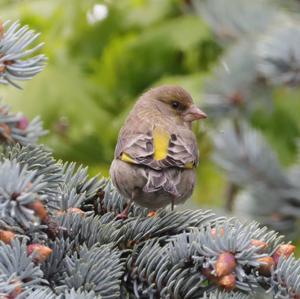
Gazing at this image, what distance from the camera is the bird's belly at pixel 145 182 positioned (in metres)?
3.60

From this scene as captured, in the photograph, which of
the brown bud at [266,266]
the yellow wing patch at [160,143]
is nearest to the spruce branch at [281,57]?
the yellow wing patch at [160,143]

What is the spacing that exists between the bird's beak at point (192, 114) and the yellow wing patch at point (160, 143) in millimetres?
438

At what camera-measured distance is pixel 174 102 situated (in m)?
4.76

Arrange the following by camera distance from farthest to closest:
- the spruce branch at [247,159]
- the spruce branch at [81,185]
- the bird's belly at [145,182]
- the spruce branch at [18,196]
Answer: the spruce branch at [247,159] < the bird's belly at [145,182] < the spruce branch at [81,185] < the spruce branch at [18,196]

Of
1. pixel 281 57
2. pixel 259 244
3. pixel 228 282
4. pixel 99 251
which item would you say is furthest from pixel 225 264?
pixel 281 57

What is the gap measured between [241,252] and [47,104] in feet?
14.4

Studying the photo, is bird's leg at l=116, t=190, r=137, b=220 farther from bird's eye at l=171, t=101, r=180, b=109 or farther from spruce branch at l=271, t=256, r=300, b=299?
bird's eye at l=171, t=101, r=180, b=109

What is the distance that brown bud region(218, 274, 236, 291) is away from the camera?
219 centimetres

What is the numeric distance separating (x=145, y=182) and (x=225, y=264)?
1.57 meters

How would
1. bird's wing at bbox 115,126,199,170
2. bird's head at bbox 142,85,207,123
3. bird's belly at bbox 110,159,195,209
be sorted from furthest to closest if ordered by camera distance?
bird's head at bbox 142,85,207,123, bird's wing at bbox 115,126,199,170, bird's belly at bbox 110,159,195,209

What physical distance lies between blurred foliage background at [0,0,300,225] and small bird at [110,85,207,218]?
6.31 feet

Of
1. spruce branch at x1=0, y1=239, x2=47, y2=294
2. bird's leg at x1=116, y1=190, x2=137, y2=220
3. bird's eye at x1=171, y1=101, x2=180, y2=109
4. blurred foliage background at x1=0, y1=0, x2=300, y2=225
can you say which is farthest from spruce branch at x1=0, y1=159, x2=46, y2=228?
blurred foliage background at x1=0, y1=0, x2=300, y2=225

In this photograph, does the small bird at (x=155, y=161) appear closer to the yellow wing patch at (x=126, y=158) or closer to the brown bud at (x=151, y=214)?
the yellow wing patch at (x=126, y=158)

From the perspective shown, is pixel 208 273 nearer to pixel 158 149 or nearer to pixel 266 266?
pixel 266 266
